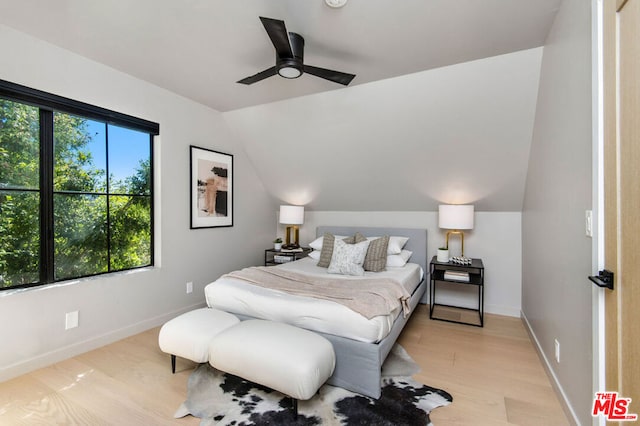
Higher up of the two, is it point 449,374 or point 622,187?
point 622,187

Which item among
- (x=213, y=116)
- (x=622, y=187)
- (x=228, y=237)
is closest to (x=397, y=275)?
(x=622, y=187)

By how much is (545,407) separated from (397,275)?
148 centimetres

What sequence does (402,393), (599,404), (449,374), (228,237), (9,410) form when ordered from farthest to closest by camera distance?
(228,237) < (449,374) < (402,393) < (9,410) < (599,404)

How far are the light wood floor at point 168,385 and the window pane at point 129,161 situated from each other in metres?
1.51

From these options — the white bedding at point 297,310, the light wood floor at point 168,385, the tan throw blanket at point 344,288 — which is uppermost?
the tan throw blanket at point 344,288

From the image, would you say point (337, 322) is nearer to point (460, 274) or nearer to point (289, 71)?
point (289, 71)

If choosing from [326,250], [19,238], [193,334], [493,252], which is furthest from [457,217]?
[19,238]

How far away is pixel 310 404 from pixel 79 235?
8.14 feet

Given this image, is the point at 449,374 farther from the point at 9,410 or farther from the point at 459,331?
the point at 9,410

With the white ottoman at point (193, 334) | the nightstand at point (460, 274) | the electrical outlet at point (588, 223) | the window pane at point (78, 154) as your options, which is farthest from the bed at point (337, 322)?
the window pane at point (78, 154)

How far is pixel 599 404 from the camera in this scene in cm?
129

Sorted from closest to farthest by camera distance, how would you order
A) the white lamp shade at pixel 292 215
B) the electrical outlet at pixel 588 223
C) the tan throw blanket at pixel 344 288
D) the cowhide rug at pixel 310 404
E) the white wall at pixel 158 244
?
the electrical outlet at pixel 588 223
the cowhide rug at pixel 310 404
the tan throw blanket at pixel 344 288
the white wall at pixel 158 244
the white lamp shade at pixel 292 215

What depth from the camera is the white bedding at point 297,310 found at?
203 cm

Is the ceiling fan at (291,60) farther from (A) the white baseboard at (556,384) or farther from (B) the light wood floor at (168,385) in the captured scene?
(A) the white baseboard at (556,384)
